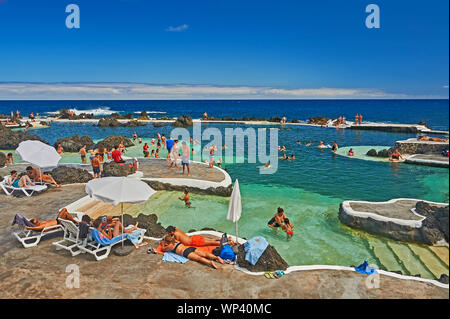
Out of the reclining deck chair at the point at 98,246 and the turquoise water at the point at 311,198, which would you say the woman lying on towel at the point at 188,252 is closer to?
the reclining deck chair at the point at 98,246

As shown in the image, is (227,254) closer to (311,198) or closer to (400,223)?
(400,223)

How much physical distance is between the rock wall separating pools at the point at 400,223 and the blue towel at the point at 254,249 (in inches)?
222

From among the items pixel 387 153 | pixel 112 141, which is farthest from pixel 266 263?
pixel 112 141

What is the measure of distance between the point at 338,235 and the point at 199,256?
608cm

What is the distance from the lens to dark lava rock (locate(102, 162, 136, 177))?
15791 mm

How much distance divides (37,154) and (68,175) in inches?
90.8

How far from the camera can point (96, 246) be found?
7617mm

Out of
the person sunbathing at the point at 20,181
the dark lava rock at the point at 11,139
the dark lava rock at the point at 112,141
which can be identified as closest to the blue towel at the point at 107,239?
the person sunbathing at the point at 20,181

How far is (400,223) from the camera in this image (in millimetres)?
10250

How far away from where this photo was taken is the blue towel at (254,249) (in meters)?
6.82
